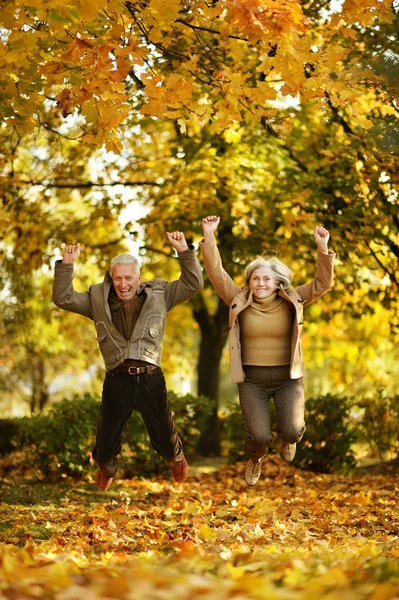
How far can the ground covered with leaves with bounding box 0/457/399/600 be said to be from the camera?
3178 millimetres

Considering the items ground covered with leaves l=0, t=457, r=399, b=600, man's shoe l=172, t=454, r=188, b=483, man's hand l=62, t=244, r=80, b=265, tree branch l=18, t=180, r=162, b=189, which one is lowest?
ground covered with leaves l=0, t=457, r=399, b=600

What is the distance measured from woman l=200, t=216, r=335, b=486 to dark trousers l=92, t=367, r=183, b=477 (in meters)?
0.66

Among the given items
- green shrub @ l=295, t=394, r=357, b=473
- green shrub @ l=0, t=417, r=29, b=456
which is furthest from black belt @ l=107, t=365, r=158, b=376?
green shrub @ l=295, t=394, r=357, b=473

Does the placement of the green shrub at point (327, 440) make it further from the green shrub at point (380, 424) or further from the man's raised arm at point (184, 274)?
the man's raised arm at point (184, 274)

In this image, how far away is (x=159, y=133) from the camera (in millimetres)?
13367

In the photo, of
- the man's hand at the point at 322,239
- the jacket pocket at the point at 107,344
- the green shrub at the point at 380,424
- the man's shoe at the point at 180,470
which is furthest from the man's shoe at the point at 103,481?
the green shrub at the point at 380,424

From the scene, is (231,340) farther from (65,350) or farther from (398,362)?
(398,362)

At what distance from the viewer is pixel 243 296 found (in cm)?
657

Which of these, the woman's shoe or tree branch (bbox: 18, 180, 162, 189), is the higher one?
tree branch (bbox: 18, 180, 162, 189)

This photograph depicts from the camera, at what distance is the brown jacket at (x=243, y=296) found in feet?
21.0

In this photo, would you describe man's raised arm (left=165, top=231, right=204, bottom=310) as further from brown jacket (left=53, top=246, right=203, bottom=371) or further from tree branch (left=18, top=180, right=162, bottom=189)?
tree branch (left=18, top=180, right=162, bottom=189)

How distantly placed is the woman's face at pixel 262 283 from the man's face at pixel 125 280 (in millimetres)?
1000

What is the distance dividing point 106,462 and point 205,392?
714cm

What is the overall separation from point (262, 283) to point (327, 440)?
483cm
